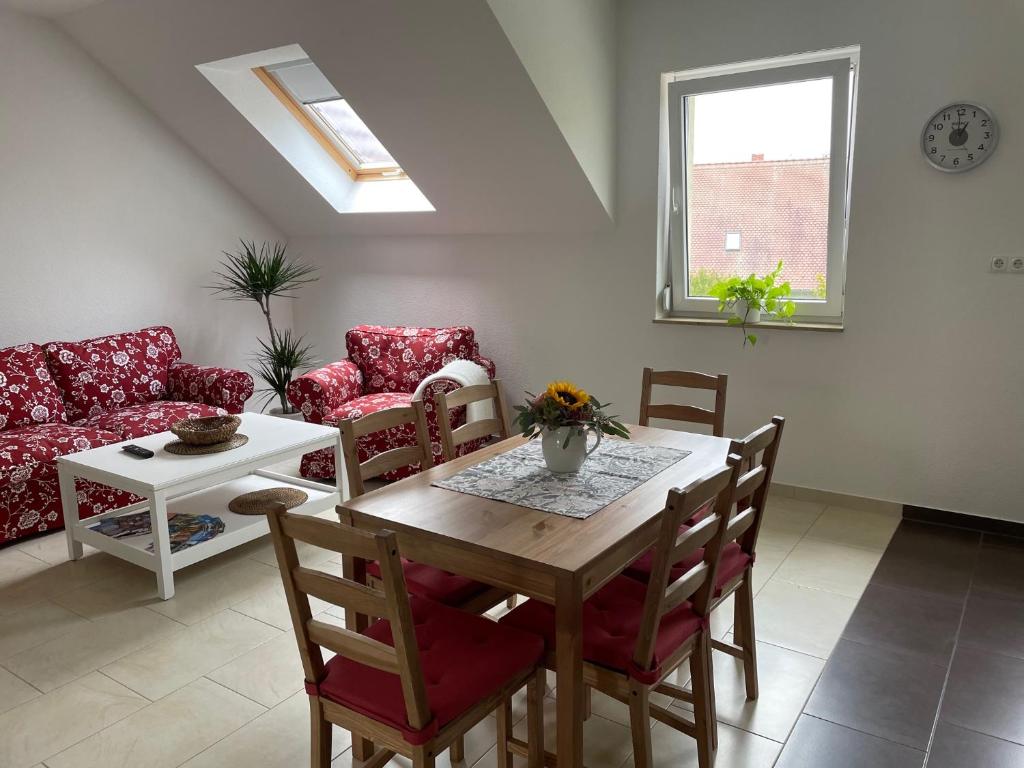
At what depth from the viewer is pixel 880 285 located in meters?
3.87

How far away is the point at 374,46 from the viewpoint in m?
3.90

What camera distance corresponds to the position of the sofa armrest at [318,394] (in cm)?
464

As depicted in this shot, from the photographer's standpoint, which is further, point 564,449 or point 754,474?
point 564,449

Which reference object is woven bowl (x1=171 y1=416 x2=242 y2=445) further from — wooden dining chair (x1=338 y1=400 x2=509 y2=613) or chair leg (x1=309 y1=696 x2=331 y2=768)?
chair leg (x1=309 y1=696 x2=331 y2=768)

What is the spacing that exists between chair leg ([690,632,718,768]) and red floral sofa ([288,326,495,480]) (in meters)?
2.48

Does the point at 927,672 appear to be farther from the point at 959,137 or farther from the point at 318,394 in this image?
the point at 318,394

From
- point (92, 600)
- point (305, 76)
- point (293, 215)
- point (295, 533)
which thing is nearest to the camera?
point (295, 533)

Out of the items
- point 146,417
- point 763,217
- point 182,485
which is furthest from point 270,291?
point 763,217

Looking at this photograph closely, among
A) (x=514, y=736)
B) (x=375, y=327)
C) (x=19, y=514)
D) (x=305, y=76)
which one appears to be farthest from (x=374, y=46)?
(x=514, y=736)

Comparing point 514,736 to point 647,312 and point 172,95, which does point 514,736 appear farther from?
point 172,95

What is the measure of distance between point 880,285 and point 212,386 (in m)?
3.67

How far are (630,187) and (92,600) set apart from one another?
3255 millimetres

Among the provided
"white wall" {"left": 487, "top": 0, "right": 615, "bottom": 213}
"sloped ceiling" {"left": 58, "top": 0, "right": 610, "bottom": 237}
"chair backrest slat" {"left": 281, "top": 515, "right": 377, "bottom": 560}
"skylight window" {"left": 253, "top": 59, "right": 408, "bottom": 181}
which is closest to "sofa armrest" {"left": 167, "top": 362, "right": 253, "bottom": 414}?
"sloped ceiling" {"left": 58, "top": 0, "right": 610, "bottom": 237}

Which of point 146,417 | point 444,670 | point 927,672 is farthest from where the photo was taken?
point 146,417
